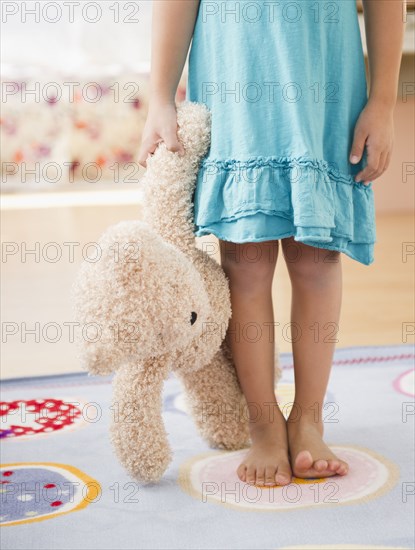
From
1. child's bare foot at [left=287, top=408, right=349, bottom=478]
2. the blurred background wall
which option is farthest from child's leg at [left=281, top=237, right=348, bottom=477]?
the blurred background wall

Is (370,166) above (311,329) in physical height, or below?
above

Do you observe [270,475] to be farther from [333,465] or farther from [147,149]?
[147,149]

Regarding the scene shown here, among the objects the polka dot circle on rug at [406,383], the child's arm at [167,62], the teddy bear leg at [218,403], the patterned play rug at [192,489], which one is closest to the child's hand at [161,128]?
the child's arm at [167,62]

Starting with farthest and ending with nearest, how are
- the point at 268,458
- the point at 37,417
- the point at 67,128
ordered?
the point at 67,128 → the point at 37,417 → the point at 268,458

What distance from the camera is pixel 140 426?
90 centimetres

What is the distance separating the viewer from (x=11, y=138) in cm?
414

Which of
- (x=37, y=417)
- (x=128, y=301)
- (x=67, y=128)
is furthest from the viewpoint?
(x=67, y=128)

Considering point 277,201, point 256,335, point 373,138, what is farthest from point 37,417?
point 373,138

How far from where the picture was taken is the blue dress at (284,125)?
0.89 meters

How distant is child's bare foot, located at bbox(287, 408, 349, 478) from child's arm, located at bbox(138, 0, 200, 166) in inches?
14.5

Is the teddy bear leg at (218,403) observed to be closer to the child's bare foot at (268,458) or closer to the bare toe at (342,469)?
the child's bare foot at (268,458)

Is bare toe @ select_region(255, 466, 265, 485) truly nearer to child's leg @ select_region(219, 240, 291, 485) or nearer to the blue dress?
child's leg @ select_region(219, 240, 291, 485)

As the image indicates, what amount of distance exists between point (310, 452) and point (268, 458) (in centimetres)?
5

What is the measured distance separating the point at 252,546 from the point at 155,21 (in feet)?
2.07
